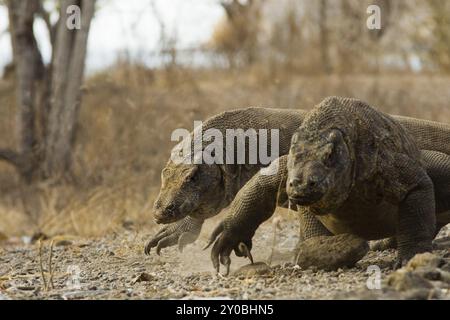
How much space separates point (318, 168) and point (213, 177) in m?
1.20

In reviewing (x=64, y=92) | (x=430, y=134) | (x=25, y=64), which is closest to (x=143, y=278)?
(x=430, y=134)

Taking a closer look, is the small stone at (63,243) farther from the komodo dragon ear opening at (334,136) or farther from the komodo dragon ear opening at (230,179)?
the komodo dragon ear opening at (334,136)

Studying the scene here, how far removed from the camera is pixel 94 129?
36.9 feet

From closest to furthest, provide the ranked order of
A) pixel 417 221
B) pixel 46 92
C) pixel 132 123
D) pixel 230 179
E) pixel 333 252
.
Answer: pixel 417 221
pixel 333 252
pixel 230 179
pixel 132 123
pixel 46 92

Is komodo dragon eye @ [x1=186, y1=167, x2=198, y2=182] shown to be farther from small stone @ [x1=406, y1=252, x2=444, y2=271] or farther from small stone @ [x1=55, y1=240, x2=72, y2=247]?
small stone @ [x1=55, y1=240, x2=72, y2=247]

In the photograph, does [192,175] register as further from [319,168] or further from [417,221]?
[417,221]

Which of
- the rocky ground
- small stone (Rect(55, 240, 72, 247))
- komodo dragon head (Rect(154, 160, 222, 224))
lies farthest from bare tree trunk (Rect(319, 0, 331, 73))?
komodo dragon head (Rect(154, 160, 222, 224))

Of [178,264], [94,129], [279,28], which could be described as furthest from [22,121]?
[279,28]

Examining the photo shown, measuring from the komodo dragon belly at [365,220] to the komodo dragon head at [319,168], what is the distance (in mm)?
462

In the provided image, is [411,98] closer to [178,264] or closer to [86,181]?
[86,181]

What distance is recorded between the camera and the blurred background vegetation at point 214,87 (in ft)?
29.4

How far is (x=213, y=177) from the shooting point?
486cm

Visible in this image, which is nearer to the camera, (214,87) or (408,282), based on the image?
(408,282)

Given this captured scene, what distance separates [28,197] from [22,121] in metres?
1.29
